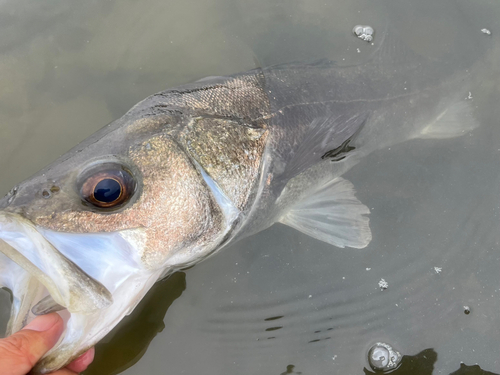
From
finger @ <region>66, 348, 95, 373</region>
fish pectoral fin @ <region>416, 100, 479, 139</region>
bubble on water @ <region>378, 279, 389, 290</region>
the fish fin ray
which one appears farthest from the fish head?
fish pectoral fin @ <region>416, 100, 479, 139</region>

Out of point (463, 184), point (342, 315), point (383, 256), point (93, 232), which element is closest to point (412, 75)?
point (463, 184)

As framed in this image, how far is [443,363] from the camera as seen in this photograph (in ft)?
8.63

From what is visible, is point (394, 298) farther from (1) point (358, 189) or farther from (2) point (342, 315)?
(1) point (358, 189)

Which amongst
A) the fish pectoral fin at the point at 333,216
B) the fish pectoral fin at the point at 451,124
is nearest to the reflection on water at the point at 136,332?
the fish pectoral fin at the point at 333,216

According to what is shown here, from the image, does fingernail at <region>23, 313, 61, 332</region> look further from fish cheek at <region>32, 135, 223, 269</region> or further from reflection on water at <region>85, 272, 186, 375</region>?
reflection on water at <region>85, 272, 186, 375</region>

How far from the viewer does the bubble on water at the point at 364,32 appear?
11.2 ft

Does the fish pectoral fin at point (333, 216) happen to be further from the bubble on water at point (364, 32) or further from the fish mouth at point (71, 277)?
the bubble on water at point (364, 32)

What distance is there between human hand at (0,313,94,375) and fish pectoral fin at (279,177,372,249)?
1636 mm

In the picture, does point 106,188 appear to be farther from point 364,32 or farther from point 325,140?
point 364,32

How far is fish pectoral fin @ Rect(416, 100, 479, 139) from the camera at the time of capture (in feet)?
10.5

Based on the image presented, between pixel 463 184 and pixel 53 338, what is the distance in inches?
124

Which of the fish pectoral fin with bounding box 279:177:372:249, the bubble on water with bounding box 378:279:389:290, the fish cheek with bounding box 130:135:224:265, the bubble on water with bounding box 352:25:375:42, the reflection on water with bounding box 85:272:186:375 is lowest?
the bubble on water with bounding box 378:279:389:290

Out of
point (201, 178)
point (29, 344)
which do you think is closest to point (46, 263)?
point (29, 344)

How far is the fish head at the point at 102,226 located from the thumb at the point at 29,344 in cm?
5
